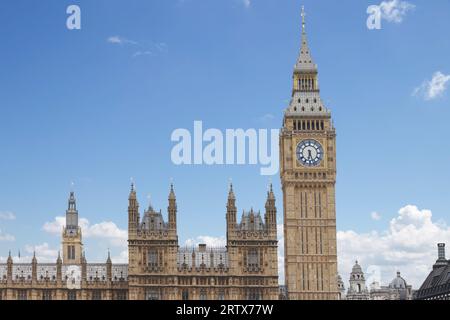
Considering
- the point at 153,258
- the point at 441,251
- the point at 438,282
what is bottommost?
the point at 438,282

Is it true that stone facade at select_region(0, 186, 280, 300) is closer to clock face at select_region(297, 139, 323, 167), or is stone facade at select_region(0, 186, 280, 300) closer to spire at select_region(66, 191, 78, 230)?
clock face at select_region(297, 139, 323, 167)

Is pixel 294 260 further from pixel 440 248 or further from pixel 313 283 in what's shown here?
pixel 440 248

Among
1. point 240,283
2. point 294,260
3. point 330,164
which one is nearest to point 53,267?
point 240,283

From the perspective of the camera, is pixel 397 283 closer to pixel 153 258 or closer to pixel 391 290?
pixel 391 290

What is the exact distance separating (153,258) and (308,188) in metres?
22.8

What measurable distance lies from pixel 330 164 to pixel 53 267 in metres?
36.7

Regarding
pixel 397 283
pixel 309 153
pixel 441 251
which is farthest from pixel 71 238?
pixel 397 283

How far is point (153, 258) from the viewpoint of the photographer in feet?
325

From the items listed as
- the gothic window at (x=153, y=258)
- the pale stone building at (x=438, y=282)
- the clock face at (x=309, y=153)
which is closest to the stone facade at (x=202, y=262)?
the gothic window at (x=153, y=258)

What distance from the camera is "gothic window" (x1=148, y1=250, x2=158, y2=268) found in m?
98.9

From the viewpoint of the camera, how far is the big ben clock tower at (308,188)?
10600cm

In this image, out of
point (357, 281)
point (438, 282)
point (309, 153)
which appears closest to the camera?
point (438, 282)

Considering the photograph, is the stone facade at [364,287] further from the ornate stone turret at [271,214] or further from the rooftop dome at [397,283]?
the ornate stone turret at [271,214]
